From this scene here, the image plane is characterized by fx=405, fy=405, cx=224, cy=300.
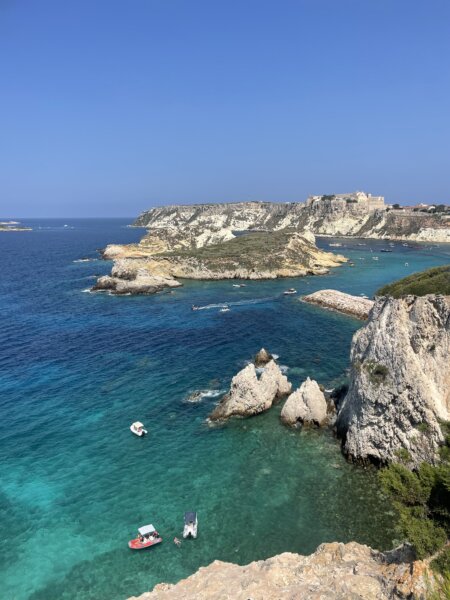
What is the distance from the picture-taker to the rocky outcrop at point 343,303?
8319cm

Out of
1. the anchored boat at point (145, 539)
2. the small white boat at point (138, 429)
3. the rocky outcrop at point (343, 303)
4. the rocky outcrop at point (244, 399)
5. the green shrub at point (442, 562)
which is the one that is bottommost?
the anchored boat at point (145, 539)

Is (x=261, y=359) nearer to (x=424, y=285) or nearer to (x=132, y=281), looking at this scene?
(x=424, y=285)

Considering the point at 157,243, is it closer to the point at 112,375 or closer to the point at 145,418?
the point at 112,375

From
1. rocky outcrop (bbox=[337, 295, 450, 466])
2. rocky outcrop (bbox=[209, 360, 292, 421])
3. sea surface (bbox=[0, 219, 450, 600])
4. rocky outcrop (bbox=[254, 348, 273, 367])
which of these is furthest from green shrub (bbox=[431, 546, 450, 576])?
rocky outcrop (bbox=[254, 348, 273, 367])

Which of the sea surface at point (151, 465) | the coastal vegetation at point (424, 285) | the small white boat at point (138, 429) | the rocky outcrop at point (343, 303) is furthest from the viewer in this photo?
the rocky outcrop at point (343, 303)

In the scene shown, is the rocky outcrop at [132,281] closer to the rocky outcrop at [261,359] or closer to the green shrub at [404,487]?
the rocky outcrop at [261,359]

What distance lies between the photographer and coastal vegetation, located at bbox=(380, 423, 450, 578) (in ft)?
54.3

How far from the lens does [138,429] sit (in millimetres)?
40719

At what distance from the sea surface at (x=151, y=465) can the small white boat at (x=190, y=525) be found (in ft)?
1.82

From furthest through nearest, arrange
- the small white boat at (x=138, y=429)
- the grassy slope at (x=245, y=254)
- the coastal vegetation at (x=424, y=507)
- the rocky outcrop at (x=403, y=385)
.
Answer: the grassy slope at (x=245, y=254) → the small white boat at (x=138, y=429) → the rocky outcrop at (x=403, y=385) → the coastal vegetation at (x=424, y=507)

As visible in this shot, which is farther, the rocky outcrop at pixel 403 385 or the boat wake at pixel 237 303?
the boat wake at pixel 237 303

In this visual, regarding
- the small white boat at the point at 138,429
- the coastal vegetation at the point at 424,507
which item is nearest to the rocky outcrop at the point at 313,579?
the coastal vegetation at the point at 424,507

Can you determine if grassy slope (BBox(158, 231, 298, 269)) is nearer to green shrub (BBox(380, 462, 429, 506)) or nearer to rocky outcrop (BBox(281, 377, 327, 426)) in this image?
rocky outcrop (BBox(281, 377, 327, 426))

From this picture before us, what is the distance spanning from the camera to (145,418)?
43.8 m
